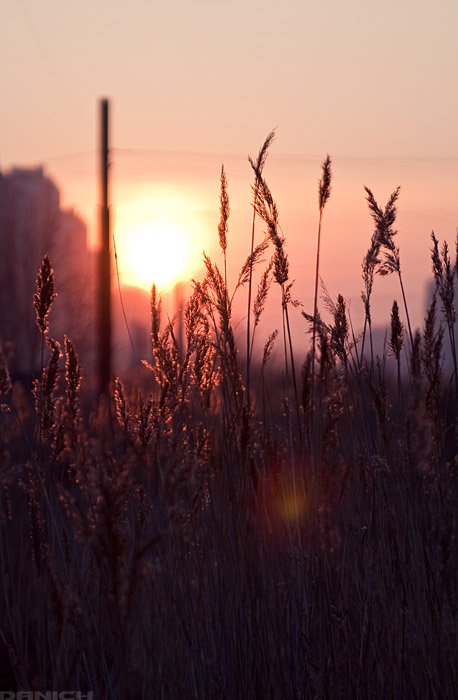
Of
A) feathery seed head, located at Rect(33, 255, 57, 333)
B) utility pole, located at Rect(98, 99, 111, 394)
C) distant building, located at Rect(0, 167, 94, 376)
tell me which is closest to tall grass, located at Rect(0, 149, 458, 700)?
feathery seed head, located at Rect(33, 255, 57, 333)

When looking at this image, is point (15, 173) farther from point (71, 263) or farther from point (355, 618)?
point (355, 618)

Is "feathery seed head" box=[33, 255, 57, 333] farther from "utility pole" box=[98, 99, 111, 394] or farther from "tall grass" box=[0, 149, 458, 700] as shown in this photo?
"utility pole" box=[98, 99, 111, 394]

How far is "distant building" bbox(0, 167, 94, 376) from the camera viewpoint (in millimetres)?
22016

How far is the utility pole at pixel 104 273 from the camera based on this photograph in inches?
431

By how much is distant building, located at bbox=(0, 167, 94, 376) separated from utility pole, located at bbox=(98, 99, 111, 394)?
7.99m

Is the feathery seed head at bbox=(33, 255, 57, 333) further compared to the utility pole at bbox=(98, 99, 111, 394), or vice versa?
the utility pole at bbox=(98, 99, 111, 394)

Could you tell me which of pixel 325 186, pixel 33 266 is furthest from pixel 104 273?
pixel 33 266

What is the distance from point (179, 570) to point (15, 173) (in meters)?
36.6

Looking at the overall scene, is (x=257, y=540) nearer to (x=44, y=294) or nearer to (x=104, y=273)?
(x=44, y=294)

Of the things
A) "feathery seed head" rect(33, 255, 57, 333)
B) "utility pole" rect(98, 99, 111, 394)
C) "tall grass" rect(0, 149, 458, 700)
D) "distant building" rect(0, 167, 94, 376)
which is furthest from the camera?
"distant building" rect(0, 167, 94, 376)

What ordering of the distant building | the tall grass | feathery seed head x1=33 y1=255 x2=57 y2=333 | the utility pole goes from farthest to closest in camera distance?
the distant building
the utility pole
feathery seed head x1=33 y1=255 x2=57 y2=333
the tall grass

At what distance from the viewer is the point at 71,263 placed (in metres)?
23.7

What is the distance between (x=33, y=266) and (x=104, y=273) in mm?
12720

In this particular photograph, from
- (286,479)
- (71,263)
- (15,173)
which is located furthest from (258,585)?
(15,173)
